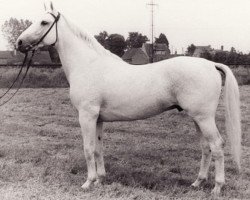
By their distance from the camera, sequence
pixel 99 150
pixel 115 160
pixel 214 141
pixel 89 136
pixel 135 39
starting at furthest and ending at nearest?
pixel 135 39 → pixel 115 160 → pixel 99 150 → pixel 89 136 → pixel 214 141

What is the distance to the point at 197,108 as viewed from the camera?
16.2 feet

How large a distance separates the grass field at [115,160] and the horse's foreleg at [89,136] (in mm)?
209

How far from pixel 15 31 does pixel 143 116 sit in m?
67.6

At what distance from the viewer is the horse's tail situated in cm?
519

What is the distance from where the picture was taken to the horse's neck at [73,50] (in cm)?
550

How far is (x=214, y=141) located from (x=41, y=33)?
9.25ft

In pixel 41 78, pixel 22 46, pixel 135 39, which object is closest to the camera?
pixel 22 46

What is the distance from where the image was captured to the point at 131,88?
523cm

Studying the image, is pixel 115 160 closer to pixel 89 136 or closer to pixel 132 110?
pixel 89 136

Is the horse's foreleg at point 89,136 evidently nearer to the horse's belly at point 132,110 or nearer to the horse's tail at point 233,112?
the horse's belly at point 132,110

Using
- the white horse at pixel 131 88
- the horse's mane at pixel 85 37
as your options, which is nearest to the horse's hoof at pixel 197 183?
the white horse at pixel 131 88

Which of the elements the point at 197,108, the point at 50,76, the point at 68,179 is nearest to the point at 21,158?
the point at 68,179

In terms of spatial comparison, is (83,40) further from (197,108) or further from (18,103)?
(18,103)

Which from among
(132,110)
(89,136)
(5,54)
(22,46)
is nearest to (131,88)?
(132,110)
